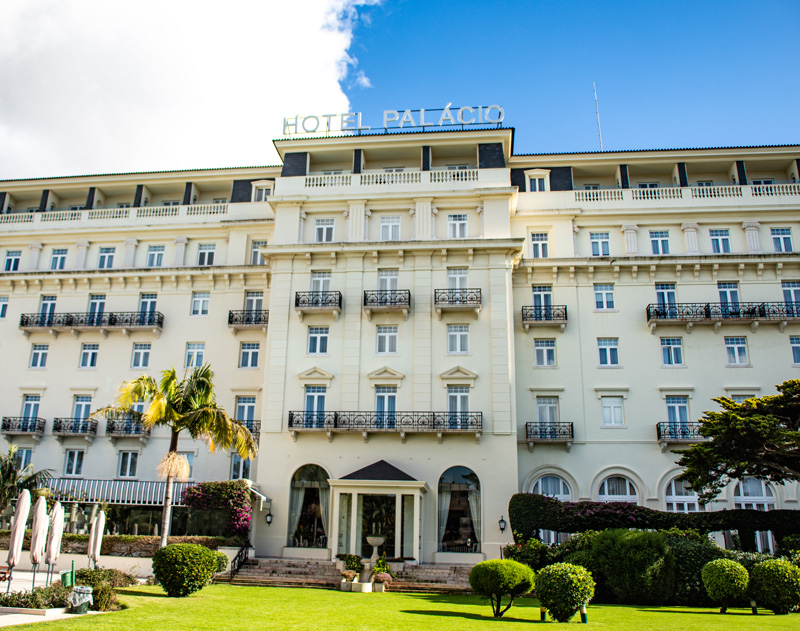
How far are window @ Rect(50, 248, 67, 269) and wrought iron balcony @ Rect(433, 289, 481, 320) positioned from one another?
21536 millimetres

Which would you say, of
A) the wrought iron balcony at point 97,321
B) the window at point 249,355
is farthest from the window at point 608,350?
the wrought iron balcony at point 97,321

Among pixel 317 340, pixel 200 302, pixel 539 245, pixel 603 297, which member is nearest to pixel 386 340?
pixel 317 340

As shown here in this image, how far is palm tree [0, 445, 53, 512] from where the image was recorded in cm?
3158

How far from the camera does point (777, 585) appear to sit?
1888 cm

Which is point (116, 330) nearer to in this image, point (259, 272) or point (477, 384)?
point (259, 272)

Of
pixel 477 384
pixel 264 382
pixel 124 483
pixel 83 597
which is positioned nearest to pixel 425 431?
pixel 477 384

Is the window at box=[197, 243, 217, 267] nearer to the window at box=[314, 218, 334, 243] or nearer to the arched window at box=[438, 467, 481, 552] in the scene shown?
the window at box=[314, 218, 334, 243]

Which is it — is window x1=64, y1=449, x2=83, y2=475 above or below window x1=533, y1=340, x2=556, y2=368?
below

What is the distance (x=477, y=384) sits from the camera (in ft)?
109

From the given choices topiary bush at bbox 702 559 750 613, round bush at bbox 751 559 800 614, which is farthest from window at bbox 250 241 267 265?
round bush at bbox 751 559 800 614

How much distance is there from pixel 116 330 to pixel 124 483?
900cm

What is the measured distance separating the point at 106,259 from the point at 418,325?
18.5 m

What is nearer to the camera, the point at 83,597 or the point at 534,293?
the point at 83,597

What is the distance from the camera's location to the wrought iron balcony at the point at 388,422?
32.3 m
